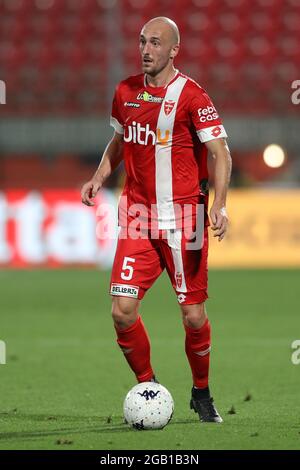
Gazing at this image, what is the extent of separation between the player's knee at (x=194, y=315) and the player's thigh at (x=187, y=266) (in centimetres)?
2

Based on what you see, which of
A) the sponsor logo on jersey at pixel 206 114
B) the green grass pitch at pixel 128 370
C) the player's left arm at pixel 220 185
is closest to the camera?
the green grass pitch at pixel 128 370

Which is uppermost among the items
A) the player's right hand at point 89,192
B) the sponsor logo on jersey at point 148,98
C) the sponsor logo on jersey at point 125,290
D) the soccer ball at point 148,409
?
the sponsor logo on jersey at point 148,98

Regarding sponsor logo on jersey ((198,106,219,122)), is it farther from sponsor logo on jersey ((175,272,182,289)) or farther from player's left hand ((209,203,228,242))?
sponsor logo on jersey ((175,272,182,289))

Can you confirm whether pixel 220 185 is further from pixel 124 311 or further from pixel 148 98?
pixel 124 311

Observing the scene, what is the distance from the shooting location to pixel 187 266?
19.8 ft

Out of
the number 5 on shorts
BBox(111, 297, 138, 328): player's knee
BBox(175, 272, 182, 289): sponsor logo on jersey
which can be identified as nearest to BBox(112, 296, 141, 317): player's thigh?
BBox(111, 297, 138, 328): player's knee

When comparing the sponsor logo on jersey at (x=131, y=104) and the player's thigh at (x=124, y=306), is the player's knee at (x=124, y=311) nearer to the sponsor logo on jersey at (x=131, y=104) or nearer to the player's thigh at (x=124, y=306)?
the player's thigh at (x=124, y=306)

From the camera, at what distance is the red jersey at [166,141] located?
5.98 m

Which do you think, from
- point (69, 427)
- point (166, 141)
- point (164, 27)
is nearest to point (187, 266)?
point (166, 141)

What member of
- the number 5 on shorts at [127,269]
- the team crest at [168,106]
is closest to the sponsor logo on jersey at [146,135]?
the team crest at [168,106]

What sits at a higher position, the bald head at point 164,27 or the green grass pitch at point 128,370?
the bald head at point 164,27

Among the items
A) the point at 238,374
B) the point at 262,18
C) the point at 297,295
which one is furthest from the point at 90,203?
the point at 262,18

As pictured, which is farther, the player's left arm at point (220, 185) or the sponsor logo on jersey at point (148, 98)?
the sponsor logo on jersey at point (148, 98)
